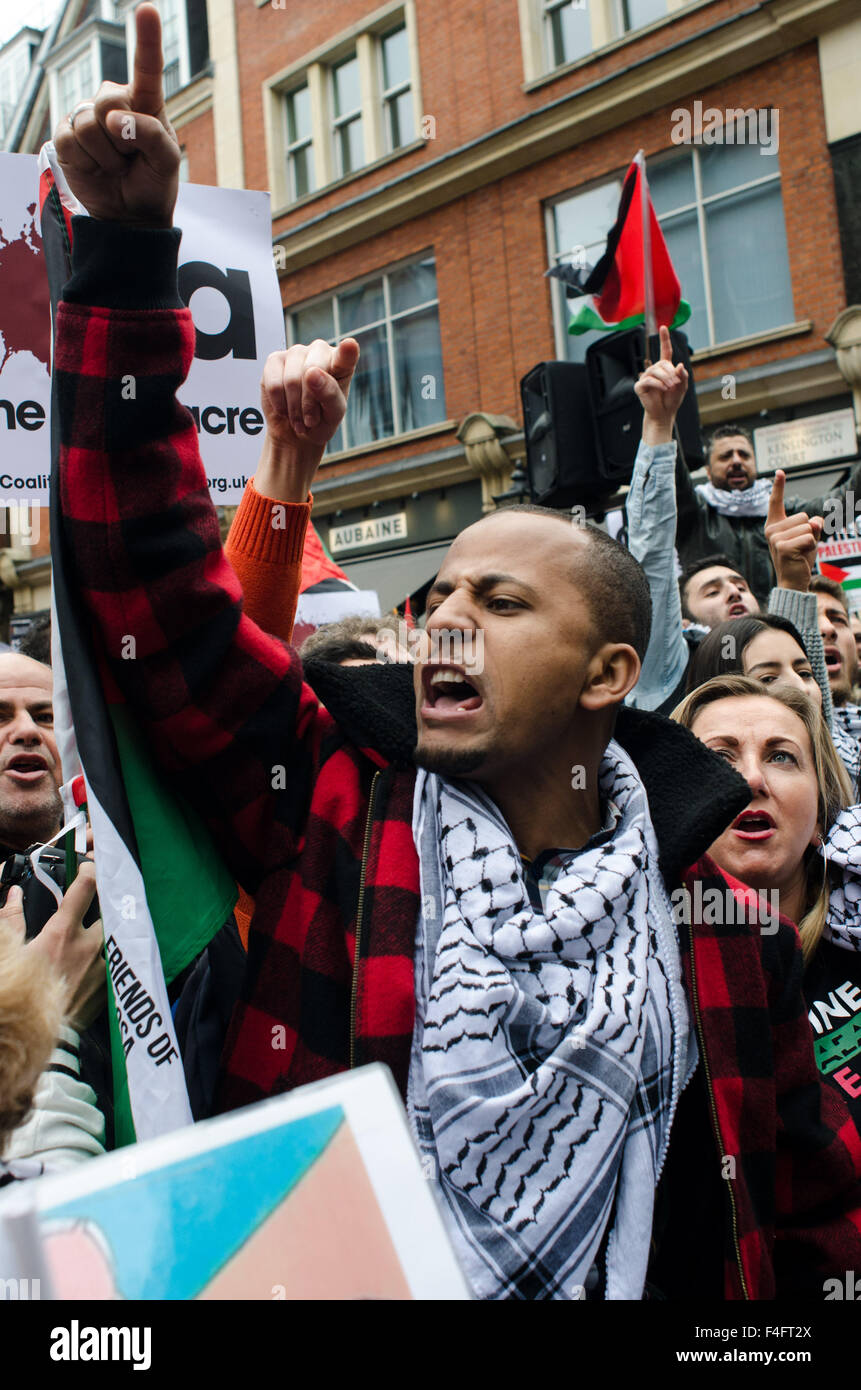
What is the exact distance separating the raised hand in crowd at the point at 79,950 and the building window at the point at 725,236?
11397mm

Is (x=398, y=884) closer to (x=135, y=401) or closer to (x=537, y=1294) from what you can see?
(x=537, y=1294)

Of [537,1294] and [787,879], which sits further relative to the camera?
[787,879]

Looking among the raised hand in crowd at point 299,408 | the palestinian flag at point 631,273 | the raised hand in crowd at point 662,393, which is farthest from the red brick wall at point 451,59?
the raised hand in crowd at point 299,408

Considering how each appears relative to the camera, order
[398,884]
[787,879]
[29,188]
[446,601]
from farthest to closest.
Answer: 1. [29,188]
2. [787,879]
3. [446,601]
4. [398,884]

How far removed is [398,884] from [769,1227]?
751mm

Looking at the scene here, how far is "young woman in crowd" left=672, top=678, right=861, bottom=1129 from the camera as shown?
6.86 feet

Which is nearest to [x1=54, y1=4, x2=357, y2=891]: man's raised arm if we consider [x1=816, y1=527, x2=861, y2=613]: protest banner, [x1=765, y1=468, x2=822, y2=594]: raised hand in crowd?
[x1=765, y1=468, x2=822, y2=594]: raised hand in crowd

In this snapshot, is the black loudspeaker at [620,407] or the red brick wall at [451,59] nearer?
the black loudspeaker at [620,407]

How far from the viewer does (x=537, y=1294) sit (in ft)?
4.19

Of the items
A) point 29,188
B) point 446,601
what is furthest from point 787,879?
point 29,188

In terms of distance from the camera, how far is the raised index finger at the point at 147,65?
122 cm

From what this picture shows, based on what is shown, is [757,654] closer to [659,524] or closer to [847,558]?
[659,524]

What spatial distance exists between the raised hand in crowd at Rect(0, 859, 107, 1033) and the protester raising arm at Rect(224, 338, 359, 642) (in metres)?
0.51

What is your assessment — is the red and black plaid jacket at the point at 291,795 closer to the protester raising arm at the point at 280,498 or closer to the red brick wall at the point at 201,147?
the protester raising arm at the point at 280,498
